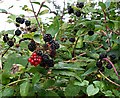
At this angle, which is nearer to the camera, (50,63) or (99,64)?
(50,63)

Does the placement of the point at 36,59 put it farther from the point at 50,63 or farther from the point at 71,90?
the point at 71,90

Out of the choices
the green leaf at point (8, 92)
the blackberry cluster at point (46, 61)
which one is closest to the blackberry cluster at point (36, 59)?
the blackberry cluster at point (46, 61)

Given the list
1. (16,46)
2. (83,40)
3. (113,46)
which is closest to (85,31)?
(83,40)

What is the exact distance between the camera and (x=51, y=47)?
0.82 meters

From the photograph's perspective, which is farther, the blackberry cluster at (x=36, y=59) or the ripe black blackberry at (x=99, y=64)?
the ripe black blackberry at (x=99, y=64)

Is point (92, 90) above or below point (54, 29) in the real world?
below

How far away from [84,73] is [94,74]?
0.09 metres

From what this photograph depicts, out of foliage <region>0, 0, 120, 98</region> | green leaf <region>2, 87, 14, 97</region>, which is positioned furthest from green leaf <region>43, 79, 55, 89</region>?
green leaf <region>2, 87, 14, 97</region>

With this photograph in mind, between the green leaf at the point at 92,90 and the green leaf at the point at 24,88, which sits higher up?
the green leaf at the point at 24,88

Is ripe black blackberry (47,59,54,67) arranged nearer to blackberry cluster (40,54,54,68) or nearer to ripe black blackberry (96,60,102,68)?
blackberry cluster (40,54,54,68)

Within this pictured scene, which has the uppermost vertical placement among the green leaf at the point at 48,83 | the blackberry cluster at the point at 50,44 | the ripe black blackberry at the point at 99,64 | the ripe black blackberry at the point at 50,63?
the blackberry cluster at the point at 50,44

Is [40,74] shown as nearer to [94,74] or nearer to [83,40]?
[94,74]

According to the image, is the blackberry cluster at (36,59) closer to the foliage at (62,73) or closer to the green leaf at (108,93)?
the foliage at (62,73)

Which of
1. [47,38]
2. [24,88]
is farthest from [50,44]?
[24,88]
